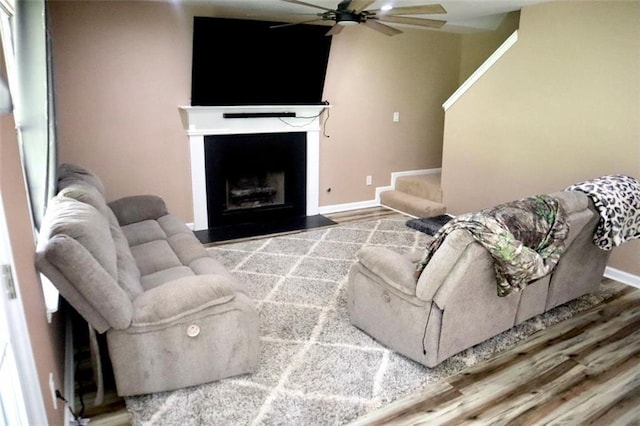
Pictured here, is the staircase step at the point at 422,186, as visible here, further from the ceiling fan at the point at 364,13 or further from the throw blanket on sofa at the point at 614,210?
the ceiling fan at the point at 364,13

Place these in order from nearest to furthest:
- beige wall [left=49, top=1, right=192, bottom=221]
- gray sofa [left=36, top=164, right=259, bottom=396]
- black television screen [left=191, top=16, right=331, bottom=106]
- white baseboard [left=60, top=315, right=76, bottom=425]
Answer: gray sofa [left=36, top=164, right=259, bottom=396], white baseboard [left=60, top=315, right=76, bottom=425], beige wall [left=49, top=1, right=192, bottom=221], black television screen [left=191, top=16, right=331, bottom=106]

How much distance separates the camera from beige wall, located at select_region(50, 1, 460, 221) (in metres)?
3.85

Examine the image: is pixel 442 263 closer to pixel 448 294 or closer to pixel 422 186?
pixel 448 294

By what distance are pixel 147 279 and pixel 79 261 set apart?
29.7 inches

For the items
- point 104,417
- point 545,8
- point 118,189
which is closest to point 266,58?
point 118,189

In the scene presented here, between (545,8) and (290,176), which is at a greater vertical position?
(545,8)

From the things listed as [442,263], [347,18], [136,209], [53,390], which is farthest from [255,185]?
[53,390]

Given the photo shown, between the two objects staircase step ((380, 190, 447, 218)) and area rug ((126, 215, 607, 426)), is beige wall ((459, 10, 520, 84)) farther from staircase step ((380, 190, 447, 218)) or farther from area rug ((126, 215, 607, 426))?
area rug ((126, 215, 607, 426))

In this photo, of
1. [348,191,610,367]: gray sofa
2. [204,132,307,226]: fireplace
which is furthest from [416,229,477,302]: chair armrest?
[204,132,307,226]: fireplace

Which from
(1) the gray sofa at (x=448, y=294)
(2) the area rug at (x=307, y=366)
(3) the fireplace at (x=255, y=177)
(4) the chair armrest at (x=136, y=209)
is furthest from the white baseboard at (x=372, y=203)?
(1) the gray sofa at (x=448, y=294)

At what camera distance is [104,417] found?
2.03 metres

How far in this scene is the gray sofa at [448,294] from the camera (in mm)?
2170

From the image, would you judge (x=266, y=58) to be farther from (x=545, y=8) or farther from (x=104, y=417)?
(x=104, y=417)

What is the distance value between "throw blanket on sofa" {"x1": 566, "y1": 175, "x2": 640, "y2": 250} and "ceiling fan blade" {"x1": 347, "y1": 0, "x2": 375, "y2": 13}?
5.85 feet
